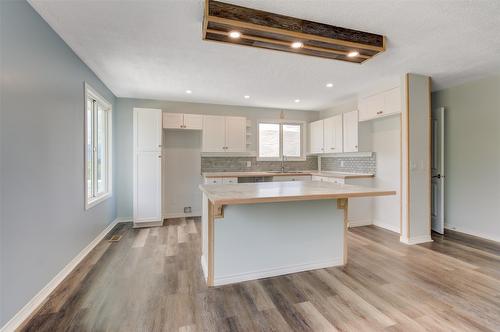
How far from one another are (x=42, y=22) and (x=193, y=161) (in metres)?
3.26

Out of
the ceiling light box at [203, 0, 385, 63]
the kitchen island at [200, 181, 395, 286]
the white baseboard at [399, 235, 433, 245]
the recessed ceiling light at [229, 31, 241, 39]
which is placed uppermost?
the ceiling light box at [203, 0, 385, 63]

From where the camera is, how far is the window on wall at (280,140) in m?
5.57

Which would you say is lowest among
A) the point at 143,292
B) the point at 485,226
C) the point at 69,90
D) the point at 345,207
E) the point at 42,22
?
the point at 143,292

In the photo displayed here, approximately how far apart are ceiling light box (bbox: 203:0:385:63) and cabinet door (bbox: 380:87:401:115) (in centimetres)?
151

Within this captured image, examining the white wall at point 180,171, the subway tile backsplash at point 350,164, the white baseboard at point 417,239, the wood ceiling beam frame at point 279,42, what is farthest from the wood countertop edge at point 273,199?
the white wall at point 180,171

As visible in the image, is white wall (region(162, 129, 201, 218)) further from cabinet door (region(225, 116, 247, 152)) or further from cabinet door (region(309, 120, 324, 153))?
cabinet door (region(309, 120, 324, 153))

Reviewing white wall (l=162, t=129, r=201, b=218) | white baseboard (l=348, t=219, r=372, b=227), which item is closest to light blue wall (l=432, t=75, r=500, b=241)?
white baseboard (l=348, t=219, r=372, b=227)

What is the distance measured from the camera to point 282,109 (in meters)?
5.65

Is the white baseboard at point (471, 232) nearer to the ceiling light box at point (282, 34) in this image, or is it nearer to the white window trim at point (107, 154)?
the ceiling light box at point (282, 34)

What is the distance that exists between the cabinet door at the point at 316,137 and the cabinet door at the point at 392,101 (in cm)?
158

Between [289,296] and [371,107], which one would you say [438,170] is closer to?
[371,107]

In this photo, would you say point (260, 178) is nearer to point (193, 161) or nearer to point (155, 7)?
point (193, 161)

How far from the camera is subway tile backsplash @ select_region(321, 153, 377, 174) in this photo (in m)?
4.54

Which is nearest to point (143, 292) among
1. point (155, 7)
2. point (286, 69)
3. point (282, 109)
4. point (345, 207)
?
point (345, 207)
